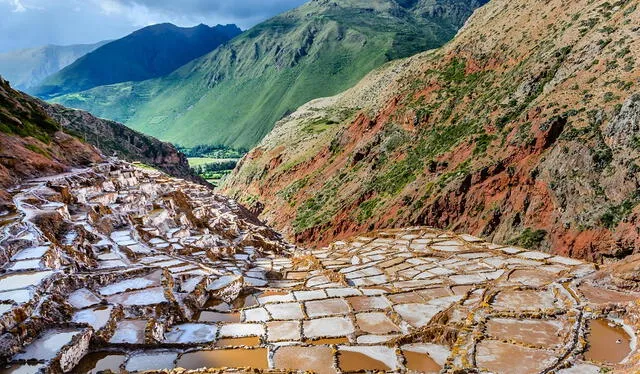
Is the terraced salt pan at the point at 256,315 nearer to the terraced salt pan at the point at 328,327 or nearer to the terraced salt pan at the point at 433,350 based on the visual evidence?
the terraced salt pan at the point at 328,327

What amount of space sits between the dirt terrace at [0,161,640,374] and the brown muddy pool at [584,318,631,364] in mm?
93

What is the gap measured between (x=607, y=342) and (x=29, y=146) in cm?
5490

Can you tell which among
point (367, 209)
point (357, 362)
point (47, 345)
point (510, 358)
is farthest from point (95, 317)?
point (367, 209)

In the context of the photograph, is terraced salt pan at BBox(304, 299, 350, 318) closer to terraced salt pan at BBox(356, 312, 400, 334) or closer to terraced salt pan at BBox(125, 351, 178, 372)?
terraced salt pan at BBox(356, 312, 400, 334)

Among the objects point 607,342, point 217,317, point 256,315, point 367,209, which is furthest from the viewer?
point 367,209

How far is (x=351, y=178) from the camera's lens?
76438mm

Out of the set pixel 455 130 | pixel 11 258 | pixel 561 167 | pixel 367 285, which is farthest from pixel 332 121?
pixel 11 258

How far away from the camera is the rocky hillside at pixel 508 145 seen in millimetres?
38750

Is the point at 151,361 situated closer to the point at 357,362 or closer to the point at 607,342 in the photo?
the point at 357,362

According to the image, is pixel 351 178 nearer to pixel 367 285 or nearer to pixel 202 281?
pixel 367 285

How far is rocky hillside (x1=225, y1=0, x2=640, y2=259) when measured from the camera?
38.8 m

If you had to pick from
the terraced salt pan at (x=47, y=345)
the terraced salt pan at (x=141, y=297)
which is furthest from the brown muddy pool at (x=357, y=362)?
the terraced salt pan at (x=47, y=345)

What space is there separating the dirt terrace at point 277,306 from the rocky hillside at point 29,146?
333 cm

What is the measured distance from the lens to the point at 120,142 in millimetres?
132250
